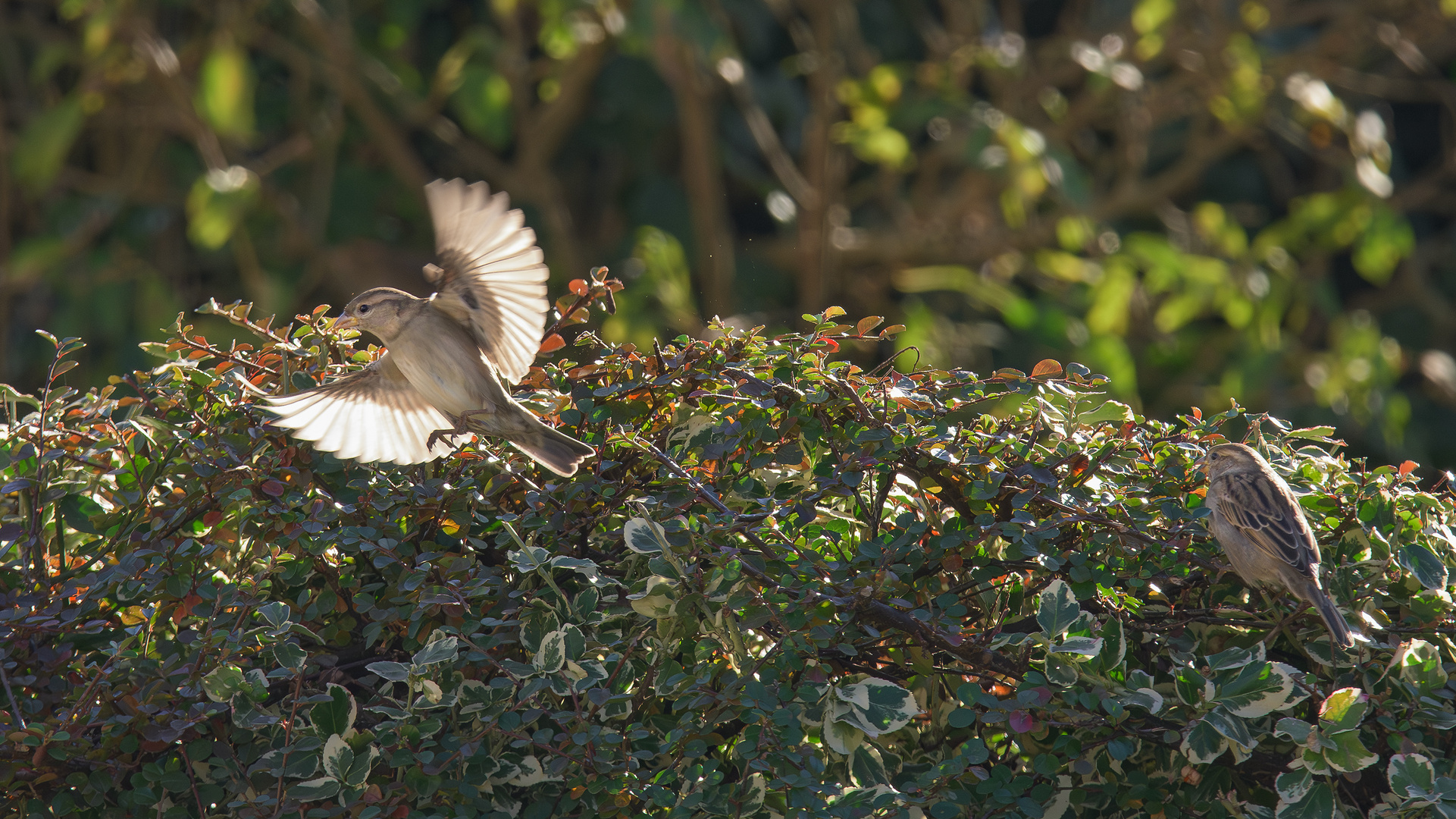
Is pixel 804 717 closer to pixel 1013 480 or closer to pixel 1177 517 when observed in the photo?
pixel 1013 480

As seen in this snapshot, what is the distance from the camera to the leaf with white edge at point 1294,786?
1620 millimetres

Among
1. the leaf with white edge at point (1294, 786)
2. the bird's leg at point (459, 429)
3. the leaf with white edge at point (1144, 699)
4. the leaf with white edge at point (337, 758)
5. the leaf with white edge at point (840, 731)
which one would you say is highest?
the bird's leg at point (459, 429)

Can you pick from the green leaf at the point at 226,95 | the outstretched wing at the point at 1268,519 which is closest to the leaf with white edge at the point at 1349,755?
the outstretched wing at the point at 1268,519

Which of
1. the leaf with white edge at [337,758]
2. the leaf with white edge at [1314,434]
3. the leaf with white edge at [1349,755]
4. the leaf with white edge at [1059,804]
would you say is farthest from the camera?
the leaf with white edge at [1314,434]

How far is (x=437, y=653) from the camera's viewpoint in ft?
5.39

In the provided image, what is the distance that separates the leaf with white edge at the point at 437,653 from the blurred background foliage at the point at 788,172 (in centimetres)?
415

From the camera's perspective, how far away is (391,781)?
5.87 feet

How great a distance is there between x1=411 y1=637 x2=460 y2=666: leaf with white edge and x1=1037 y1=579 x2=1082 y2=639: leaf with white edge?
2.62 feet

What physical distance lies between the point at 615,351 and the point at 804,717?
68 centimetres

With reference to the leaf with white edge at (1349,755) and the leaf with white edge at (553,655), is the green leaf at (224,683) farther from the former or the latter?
the leaf with white edge at (1349,755)

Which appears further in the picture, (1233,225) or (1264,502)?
(1233,225)

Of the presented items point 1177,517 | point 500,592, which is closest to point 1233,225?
point 1177,517

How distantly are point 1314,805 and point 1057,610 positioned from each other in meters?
0.42

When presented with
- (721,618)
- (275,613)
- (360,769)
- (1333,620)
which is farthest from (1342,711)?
(275,613)
